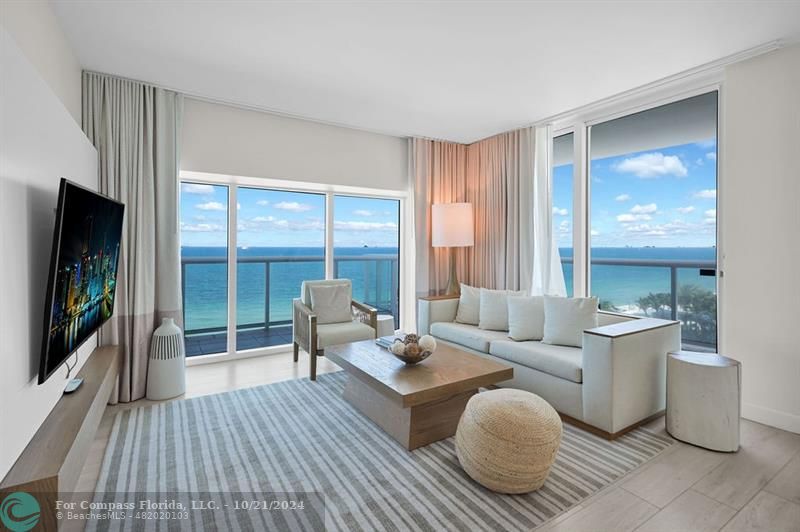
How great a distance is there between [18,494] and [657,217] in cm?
450

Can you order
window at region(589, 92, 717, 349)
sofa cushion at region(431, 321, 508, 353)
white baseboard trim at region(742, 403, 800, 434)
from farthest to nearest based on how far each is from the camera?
sofa cushion at region(431, 321, 508, 353), window at region(589, 92, 717, 349), white baseboard trim at region(742, 403, 800, 434)

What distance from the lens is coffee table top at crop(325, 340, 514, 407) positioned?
2283 mm

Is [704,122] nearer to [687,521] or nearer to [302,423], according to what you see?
[687,521]

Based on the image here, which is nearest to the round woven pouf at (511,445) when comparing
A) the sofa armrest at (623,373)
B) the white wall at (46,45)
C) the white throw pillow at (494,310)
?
the sofa armrest at (623,373)

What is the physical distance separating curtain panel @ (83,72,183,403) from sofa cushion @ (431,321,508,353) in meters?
2.48

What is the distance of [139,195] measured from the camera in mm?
3305

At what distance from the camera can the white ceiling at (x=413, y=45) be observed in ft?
7.50

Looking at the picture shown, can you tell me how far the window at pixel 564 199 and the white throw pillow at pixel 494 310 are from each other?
2.68 ft

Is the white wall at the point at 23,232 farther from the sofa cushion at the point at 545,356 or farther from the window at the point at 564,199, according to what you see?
the window at the point at 564,199

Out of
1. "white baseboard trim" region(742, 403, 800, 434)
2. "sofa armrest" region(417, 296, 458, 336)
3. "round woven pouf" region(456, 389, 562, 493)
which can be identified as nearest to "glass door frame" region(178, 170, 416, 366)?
"sofa armrest" region(417, 296, 458, 336)

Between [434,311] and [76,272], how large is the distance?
10.2 ft

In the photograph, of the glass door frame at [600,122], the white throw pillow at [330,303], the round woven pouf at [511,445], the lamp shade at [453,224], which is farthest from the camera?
the lamp shade at [453,224]

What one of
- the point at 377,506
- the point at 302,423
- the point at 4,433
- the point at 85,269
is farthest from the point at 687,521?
the point at 85,269

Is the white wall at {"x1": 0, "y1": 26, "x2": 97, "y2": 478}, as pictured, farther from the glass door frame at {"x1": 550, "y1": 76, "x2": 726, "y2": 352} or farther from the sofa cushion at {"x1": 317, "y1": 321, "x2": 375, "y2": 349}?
the glass door frame at {"x1": 550, "y1": 76, "x2": 726, "y2": 352}
